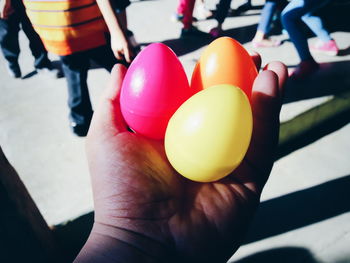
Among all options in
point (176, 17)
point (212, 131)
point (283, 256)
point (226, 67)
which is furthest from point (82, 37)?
point (176, 17)

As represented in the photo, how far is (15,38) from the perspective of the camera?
308 centimetres

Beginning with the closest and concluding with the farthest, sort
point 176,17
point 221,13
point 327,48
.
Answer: point 327,48 < point 221,13 < point 176,17

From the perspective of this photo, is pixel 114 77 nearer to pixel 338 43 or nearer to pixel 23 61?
pixel 23 61

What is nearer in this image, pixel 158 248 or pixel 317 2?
pixel 158 248

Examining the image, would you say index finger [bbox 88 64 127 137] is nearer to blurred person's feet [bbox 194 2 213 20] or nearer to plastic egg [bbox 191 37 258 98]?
plastic egg [bbox 191 37 258 98]

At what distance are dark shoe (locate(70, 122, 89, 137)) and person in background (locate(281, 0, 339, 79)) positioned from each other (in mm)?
2167

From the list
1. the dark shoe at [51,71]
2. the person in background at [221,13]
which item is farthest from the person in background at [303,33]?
the dark shoe at [51,71]

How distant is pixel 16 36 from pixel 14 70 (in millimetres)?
426

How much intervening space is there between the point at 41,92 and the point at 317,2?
297cm

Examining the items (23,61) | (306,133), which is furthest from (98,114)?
(23,61)

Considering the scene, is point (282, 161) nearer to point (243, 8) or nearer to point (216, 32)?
point (216, 32)

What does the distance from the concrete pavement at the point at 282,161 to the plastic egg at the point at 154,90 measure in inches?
38.5

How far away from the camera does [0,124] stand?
2.68 meters

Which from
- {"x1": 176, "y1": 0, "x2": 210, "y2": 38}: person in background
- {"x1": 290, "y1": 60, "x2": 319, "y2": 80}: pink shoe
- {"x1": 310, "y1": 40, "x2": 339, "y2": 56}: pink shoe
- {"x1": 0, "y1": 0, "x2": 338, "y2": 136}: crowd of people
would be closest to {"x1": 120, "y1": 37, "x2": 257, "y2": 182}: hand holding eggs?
{"x1": 0, "y1": 0, "x2": 338, "y2": 136}: crowd of people
